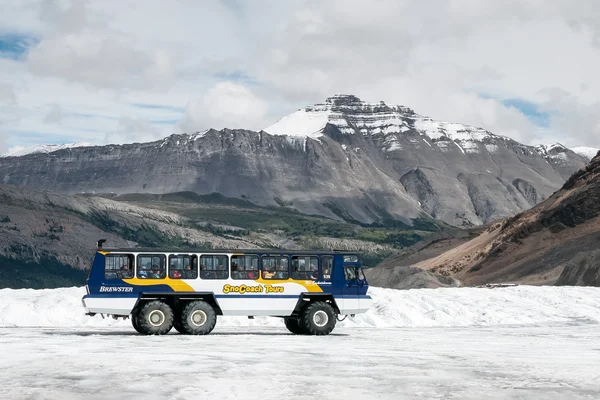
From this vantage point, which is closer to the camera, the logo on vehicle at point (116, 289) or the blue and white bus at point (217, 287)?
the logo on vehicle at point (116, 289)

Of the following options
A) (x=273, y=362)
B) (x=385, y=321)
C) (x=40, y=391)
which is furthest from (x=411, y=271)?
(x=40, y=391)

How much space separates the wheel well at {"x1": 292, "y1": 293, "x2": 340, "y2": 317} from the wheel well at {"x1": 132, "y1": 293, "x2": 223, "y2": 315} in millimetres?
3196

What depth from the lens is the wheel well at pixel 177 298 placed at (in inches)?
1340

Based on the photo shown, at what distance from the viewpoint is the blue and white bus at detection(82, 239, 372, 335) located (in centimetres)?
3381

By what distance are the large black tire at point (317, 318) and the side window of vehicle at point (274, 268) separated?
1649mm

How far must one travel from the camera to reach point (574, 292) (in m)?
55.0

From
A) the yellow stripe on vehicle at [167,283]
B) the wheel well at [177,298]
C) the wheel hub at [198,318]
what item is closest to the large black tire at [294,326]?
the wheel well at [177,298]

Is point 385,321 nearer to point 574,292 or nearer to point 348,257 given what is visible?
point 348,257

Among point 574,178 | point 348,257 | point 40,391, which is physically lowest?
point 40,391

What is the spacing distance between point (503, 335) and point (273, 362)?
608 inches

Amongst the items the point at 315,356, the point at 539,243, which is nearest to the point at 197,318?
the point at 315,356

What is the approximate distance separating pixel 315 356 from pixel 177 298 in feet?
29.6

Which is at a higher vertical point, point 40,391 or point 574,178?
point 574,178

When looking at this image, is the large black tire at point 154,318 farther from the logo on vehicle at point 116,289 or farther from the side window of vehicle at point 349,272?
the side window of vehicle at point 349,272
